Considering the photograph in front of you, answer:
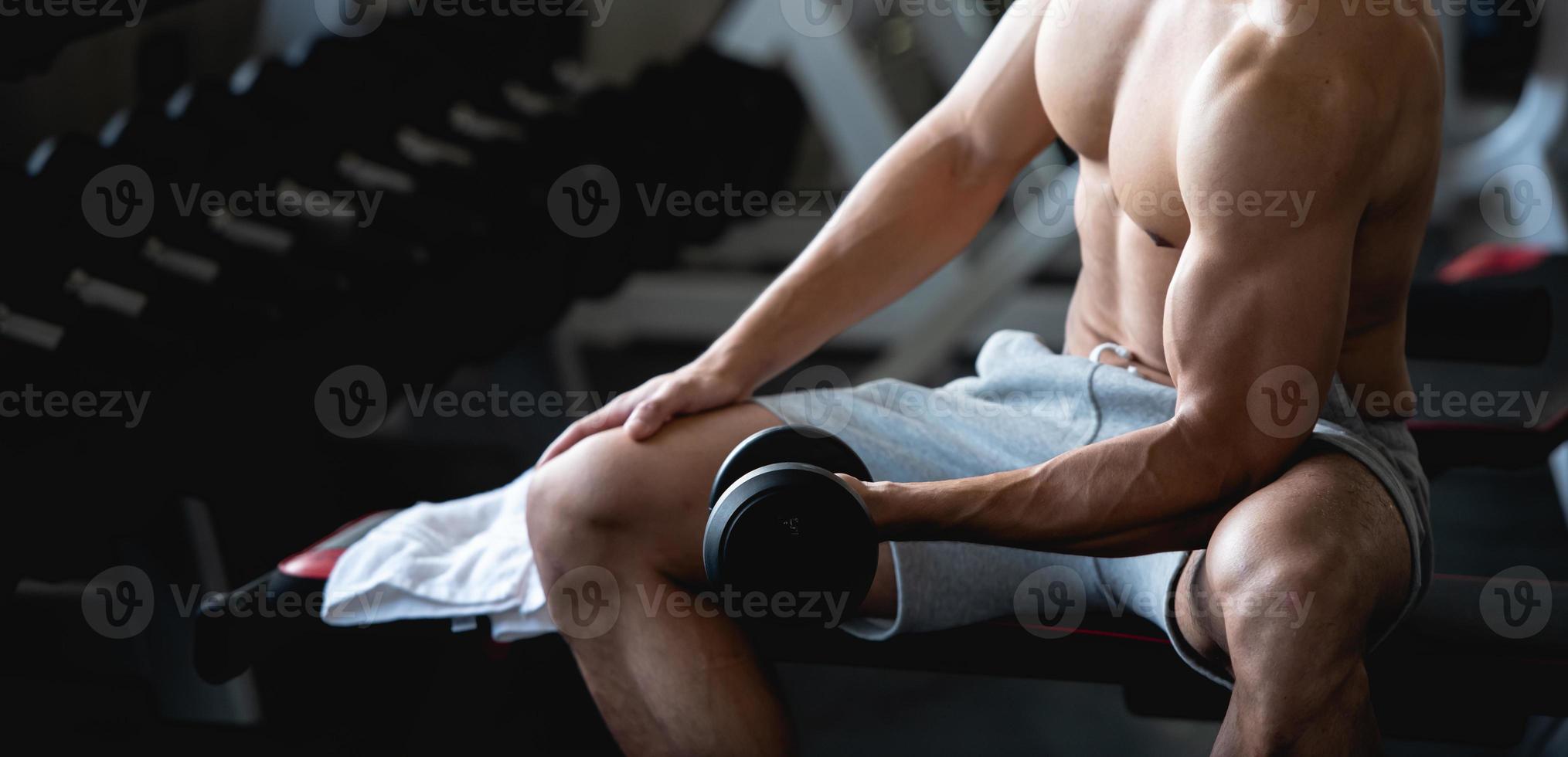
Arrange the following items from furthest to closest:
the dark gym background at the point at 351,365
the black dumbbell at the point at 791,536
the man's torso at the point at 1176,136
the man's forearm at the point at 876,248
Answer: the dark gym background at the point at 351,365
the man's forearm at the point at 876,248
the man's torso at the point at 1176,136
the black dumbbell at the point at 791,536

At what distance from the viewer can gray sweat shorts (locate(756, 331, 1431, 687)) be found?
1035mm

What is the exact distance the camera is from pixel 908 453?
1.09m

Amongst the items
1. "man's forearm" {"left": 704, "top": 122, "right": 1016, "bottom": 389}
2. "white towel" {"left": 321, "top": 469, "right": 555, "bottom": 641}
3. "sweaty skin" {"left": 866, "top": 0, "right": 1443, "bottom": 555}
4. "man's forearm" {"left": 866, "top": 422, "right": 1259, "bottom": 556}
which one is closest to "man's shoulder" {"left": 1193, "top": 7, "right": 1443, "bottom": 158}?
"sweaty skin" {"left": 866, "top": 0, "right": 1443, "bottom": 555}

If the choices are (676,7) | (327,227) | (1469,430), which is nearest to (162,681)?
(327,227)

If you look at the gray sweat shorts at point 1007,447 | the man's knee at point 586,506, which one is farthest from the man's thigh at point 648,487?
the gray sweat shorts at point 1007,447

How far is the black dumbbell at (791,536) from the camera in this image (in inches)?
29.9

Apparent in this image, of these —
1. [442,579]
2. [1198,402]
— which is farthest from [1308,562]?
[442,579]

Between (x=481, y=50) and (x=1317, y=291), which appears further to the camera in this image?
(x=481, y=50)

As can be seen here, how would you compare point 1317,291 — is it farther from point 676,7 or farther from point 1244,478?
point 676,7

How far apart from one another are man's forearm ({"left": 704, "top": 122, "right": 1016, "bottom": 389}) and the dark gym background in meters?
0.31

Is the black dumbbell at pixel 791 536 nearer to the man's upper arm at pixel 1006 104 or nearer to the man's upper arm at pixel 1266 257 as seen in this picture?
the man's upper arm at pixel 1266 257

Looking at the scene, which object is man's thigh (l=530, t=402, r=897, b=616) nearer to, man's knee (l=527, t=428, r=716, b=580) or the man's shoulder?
man's knee (l=527, t=428, r=716, b=580)

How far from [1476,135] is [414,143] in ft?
9.05

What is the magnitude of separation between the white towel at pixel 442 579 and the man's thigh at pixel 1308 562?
1.74 ft
